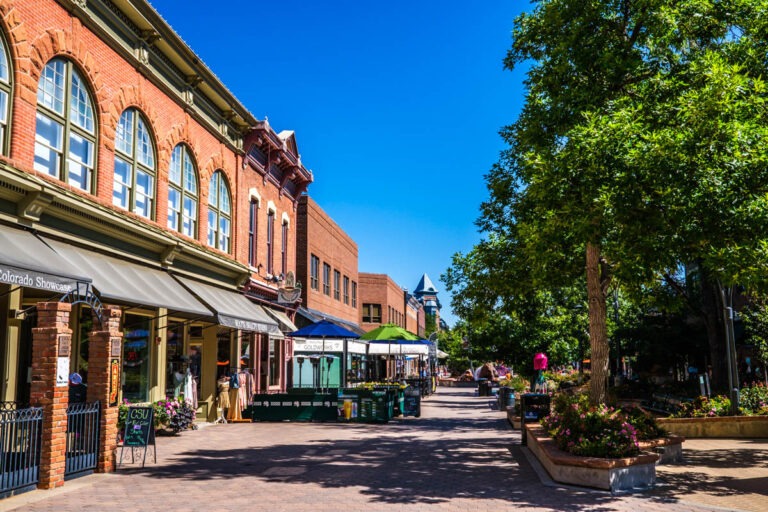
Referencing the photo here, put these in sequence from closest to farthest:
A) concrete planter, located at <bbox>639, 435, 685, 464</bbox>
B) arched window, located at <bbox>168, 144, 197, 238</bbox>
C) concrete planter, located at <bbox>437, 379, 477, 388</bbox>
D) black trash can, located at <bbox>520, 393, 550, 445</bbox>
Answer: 1. concrete planter, located at <bbox>639, 435, 685, 464</bbox>
2. black trash can, located at <bbox>520, 393, 550, 445</bbox>
3. arched window, located at <bbox>168, 144, 197, 238</bbox>
4. concrete planter, located at <bbox>437, 379, 477, 388</bbox>

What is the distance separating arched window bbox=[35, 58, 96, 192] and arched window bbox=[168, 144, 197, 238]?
415cm

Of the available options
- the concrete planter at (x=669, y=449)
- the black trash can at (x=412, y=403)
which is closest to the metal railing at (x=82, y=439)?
the concrete planter at (x=669, y=449)

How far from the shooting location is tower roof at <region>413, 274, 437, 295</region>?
128 m

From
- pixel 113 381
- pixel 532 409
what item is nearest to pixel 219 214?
pixel 113 381

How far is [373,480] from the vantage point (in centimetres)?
1148

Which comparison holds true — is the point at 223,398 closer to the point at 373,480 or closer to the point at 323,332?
the point at 323,332

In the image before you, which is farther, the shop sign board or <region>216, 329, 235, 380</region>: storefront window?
the shop sign board

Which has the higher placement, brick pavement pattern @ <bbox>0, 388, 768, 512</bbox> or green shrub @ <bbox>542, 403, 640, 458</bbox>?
green shrub @ <bbox>542, 403, 640, 458</bbox>

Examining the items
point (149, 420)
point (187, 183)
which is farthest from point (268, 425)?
point (149, 420)

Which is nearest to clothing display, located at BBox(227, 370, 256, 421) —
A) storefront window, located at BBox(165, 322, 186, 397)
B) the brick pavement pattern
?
storefront window, located at BBox(165, 322, 186, 397)

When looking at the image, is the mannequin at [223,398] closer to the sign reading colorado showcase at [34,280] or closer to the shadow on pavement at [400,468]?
the shadow on pavement at [400,468]

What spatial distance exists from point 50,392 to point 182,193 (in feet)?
34.6

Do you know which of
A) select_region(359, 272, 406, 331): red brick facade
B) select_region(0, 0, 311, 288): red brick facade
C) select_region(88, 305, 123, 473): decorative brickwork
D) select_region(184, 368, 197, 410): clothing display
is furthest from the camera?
select_region(359, 272, 406, 331): red brick facade

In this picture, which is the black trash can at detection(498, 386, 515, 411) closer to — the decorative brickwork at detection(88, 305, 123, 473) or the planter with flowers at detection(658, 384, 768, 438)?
the planter with flowers at detection(658, 384, 768, 438)
